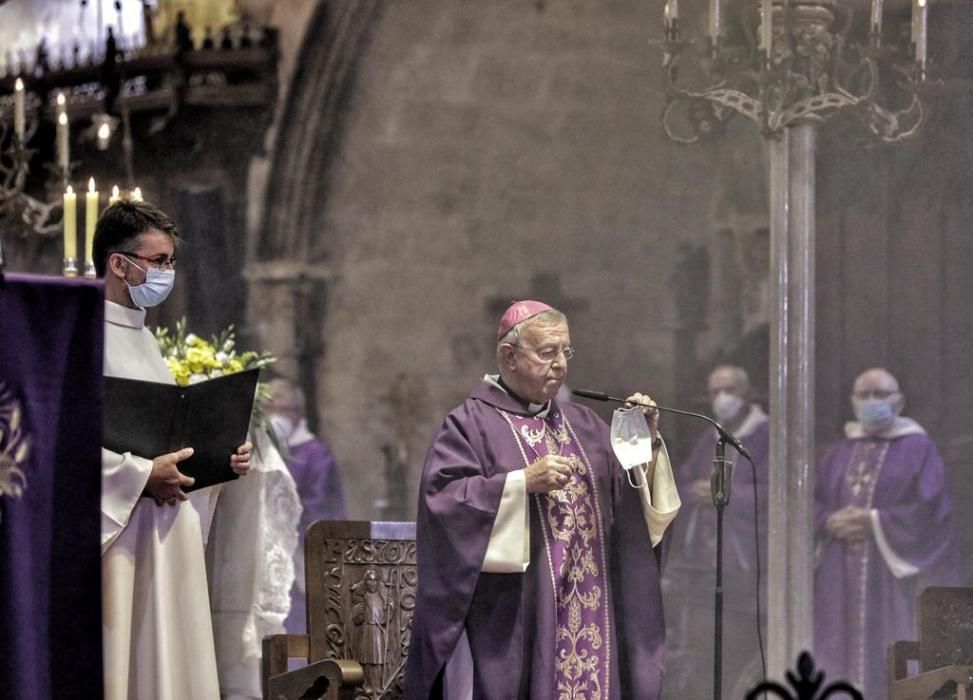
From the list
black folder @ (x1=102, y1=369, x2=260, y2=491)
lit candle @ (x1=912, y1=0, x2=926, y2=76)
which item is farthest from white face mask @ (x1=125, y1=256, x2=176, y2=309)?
lit candle @ (x1=912, y1=0, x2=926, y2=76)

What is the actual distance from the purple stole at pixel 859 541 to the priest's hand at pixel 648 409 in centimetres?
377

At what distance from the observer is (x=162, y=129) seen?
31.3ft

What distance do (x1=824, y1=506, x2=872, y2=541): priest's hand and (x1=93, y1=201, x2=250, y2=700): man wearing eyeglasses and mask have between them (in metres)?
4.60

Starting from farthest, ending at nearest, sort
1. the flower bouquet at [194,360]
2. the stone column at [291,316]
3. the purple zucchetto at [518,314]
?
the stone column at [291,316]
the flower bouquet at [194,360]
the purple zucchetto at [518,314]

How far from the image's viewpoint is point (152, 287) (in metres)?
4.89

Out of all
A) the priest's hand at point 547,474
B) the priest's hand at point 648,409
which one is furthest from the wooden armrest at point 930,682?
the priest's hand at point 547,474

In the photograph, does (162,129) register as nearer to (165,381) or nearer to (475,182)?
(475,182)

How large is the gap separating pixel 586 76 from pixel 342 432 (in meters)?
2.54

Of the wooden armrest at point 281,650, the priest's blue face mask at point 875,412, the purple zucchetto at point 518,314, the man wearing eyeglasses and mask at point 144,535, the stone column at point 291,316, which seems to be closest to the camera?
the man wearing eyeglasses and mask at point 144,535

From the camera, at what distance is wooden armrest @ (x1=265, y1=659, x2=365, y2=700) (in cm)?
511

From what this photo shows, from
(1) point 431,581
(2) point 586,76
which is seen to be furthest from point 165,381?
(2) point 586,76

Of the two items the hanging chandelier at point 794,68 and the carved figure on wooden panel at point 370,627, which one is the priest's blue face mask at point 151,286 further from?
the hanging chandelier at point 794,68

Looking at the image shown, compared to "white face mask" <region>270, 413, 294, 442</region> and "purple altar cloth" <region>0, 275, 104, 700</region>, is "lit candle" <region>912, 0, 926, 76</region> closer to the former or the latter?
"white face mask" <region>270, 413, 294, 442</region>

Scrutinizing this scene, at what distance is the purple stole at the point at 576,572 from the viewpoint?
16.8 feet
